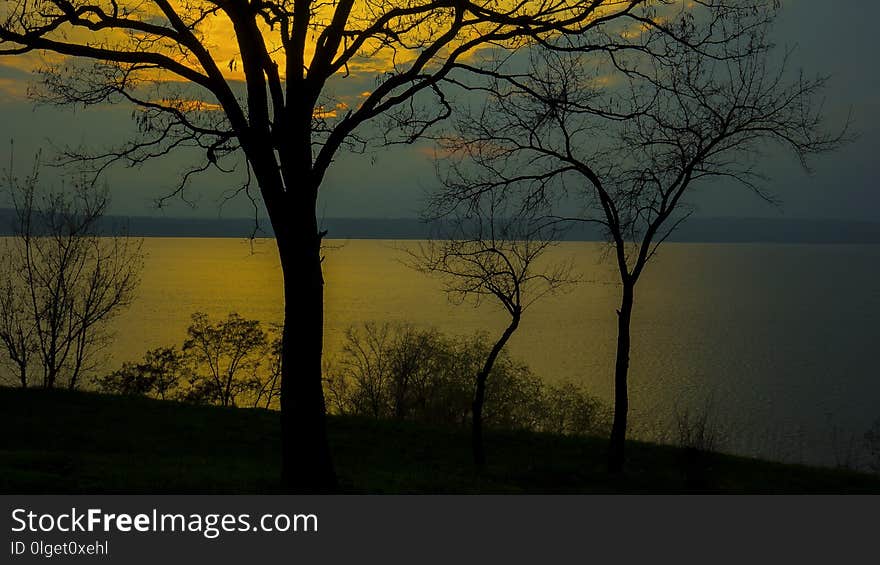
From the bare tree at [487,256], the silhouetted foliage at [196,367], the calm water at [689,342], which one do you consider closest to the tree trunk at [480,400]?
the bare tree at [487,256]

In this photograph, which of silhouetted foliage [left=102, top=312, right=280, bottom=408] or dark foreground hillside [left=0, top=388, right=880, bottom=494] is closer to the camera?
dark foreground hillside [left=0, top=388, right=880, bottom=494]

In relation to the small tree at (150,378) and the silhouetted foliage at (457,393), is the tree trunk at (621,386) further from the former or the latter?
the silhouetted foliage at (457,393)

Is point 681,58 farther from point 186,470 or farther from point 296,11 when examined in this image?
point 186,470

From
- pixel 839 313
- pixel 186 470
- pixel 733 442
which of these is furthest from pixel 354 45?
pixel 839 313

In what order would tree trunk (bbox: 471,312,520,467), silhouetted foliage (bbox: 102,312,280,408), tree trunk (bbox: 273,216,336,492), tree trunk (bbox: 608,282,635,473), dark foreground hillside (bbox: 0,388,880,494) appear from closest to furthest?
tree trunk (bbox: 273,216,336,492)
dark foreground hillside (bbox: 0,388,880,494)
tree trunk (bbox: 608,282,635,473)
tree trunk (bbox: 471,312,520,467)
silhouetted foliage (bbox: 102,312,280,408)

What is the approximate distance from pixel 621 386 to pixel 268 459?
8055mm

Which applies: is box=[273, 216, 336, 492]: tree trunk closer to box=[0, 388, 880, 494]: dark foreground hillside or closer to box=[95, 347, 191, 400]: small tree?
box=[0, 388, 880, 494]: dark foreground hillside

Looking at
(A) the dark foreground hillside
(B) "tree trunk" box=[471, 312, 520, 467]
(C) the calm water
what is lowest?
(C) the calm water

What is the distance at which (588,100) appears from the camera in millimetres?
16078

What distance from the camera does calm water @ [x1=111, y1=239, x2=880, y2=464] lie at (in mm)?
60656

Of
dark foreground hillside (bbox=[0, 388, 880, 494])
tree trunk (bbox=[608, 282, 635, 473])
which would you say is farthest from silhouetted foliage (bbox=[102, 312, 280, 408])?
tree trunk (bbox=[608, 282, 635, 473])

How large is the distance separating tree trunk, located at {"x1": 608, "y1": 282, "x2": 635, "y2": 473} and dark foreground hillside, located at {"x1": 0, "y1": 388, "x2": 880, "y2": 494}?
20.5 inches

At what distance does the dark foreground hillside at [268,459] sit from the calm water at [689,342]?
18.1ft

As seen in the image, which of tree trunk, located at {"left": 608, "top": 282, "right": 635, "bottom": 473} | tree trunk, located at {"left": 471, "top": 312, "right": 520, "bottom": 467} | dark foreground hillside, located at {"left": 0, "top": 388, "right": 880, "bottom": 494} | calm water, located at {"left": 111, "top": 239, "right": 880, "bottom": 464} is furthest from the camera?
calm water, located at {"left": 111, "top": 239, "right": 880, "bottom": 464}
